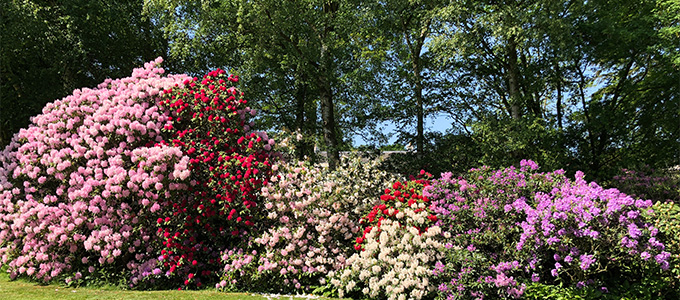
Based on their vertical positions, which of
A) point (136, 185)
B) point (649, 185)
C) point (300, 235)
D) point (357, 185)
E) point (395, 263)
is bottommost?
point (395, 263)

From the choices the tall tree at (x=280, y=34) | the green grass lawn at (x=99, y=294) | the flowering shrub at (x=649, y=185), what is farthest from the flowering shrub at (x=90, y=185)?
the flowering shrub at (x=649, y=185)

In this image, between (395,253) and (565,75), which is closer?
(395,253)

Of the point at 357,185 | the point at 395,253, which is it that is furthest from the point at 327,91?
the point at 395,253

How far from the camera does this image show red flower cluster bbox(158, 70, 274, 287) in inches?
283

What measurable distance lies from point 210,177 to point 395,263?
10.9 feet

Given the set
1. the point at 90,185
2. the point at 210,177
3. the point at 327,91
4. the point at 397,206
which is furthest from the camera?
the point at 327,91

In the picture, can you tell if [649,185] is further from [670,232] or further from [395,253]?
[395,253]

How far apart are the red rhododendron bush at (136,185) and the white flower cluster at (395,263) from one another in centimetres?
192

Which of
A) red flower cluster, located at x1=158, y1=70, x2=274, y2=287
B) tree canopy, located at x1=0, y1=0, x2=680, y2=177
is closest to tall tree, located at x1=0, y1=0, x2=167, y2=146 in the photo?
tree canopy, located at x1=0, y1=0, x2=680, y2=177

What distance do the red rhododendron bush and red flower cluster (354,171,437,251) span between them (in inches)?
72.6

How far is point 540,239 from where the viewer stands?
19.5ft

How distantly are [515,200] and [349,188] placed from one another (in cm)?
252

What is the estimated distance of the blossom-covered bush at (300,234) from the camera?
6738 millimetres

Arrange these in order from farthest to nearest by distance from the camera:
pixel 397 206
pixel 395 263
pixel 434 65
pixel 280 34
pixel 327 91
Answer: pixel 434 65, pixel 327 91, pixel 280 34, pixel 397 206, pixel 395 263
